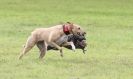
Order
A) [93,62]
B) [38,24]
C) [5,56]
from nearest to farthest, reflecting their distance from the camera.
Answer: [93,62] < [5,56] < [38,24]

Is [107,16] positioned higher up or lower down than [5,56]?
lower down

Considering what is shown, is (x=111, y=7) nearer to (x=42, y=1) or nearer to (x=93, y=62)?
(x=42, y=1)

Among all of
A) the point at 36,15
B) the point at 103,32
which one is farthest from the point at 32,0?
the point at 103,32

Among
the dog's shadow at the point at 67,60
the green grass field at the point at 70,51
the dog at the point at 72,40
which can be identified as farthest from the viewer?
the dog at the point at 72,40

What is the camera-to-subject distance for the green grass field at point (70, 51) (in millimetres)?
12945

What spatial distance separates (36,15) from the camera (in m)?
32.6

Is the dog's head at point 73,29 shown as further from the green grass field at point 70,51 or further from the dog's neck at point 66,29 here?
the green grass field at point 70,51

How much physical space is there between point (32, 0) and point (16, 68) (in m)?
27.9

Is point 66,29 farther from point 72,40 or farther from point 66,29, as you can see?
point 72,40

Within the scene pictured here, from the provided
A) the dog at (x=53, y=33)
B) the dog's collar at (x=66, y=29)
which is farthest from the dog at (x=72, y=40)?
the dog's collar at (x=66, y=29)

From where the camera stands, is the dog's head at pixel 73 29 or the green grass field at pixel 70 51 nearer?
the green grass field at pixel 70 51

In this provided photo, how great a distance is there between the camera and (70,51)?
18.2m

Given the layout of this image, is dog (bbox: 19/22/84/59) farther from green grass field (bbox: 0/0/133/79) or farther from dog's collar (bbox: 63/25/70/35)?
green grass field (bbox: 0/0/133/79)

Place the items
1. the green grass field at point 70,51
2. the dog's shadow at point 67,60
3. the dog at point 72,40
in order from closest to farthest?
the green grass field at point 70,51 → the dog's shadow at point 67,60 → the dog at point 72,40
